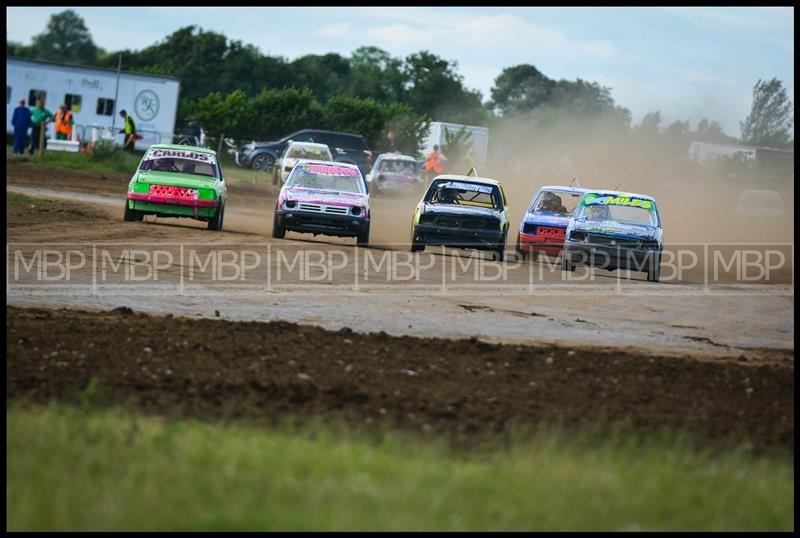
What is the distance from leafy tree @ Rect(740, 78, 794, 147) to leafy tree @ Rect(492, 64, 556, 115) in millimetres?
41964

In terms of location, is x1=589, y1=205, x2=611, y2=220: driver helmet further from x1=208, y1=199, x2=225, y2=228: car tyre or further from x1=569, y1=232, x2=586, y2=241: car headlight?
x1=208, y1=199, x2=225, y2=228: car tyre

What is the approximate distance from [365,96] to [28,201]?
212ft

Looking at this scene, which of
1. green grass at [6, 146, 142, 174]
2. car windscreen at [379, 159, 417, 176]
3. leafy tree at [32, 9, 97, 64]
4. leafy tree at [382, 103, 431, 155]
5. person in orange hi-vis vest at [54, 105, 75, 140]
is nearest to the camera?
green grass at [6, 146, 142, 174]

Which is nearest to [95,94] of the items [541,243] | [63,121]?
[63,121]

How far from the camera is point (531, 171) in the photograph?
50.3 meters

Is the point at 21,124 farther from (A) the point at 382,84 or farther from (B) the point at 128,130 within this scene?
(A) the point at 382,84

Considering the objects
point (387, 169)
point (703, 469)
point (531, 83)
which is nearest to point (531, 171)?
point (387, 169)

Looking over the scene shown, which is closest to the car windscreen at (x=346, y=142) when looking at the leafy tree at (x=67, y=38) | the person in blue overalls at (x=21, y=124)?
the person in blue overalls at (x=21, y=124)

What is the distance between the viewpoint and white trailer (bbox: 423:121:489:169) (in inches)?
2237

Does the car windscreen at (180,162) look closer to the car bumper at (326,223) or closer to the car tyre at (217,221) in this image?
the car tyre at (217,221)

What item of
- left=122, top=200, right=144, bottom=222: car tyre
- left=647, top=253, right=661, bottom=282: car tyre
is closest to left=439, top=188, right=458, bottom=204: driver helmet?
left=647, top=253, right=661, bottom=282: car tyre

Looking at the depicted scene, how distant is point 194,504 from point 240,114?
50517 mm

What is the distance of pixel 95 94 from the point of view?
4916 centimetres

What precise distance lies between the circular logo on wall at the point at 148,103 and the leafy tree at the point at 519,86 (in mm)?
71120
